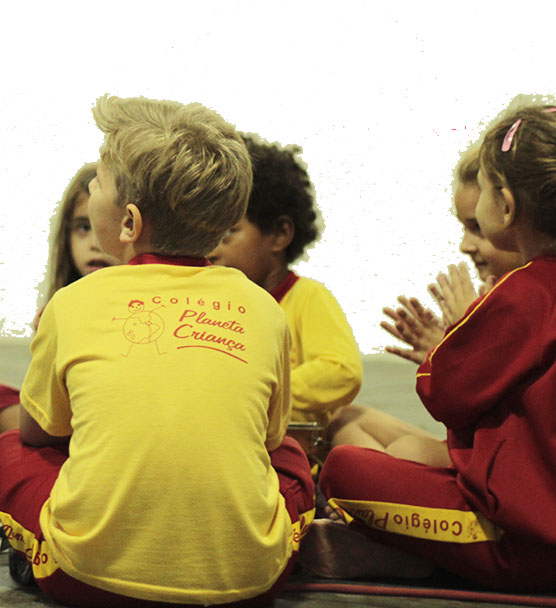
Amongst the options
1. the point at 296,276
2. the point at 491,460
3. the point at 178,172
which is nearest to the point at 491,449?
the point at 491,460

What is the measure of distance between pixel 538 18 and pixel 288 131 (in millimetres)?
644

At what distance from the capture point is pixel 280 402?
0.93m

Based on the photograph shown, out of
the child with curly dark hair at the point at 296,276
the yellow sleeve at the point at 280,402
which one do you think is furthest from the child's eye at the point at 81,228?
the yellow sleeve at the point at 280,402

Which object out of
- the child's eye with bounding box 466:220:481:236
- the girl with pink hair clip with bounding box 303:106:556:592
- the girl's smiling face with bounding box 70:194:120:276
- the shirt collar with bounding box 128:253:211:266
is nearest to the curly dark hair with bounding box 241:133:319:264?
the girl's smiling face with bounding box 70:194:120:276

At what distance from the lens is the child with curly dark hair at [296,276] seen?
1501 millimetres

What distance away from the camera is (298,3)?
211 centimetres

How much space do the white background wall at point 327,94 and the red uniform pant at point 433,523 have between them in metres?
1.03

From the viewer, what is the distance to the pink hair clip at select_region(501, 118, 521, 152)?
106cm

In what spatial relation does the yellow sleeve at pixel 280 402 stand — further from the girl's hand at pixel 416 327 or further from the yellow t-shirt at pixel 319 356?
the yellow t-shirt at pixel 319 356

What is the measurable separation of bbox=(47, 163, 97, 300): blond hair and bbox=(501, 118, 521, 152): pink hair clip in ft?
2.68

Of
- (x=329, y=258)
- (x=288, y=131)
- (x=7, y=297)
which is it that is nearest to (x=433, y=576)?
(x=329, y=258)

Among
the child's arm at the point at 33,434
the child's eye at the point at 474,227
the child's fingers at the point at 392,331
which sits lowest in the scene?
the child's arm at the point at 33,434

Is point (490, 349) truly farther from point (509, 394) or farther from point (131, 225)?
point (131, 225)

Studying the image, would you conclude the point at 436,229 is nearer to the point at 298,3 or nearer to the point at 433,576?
the point at 298,3
